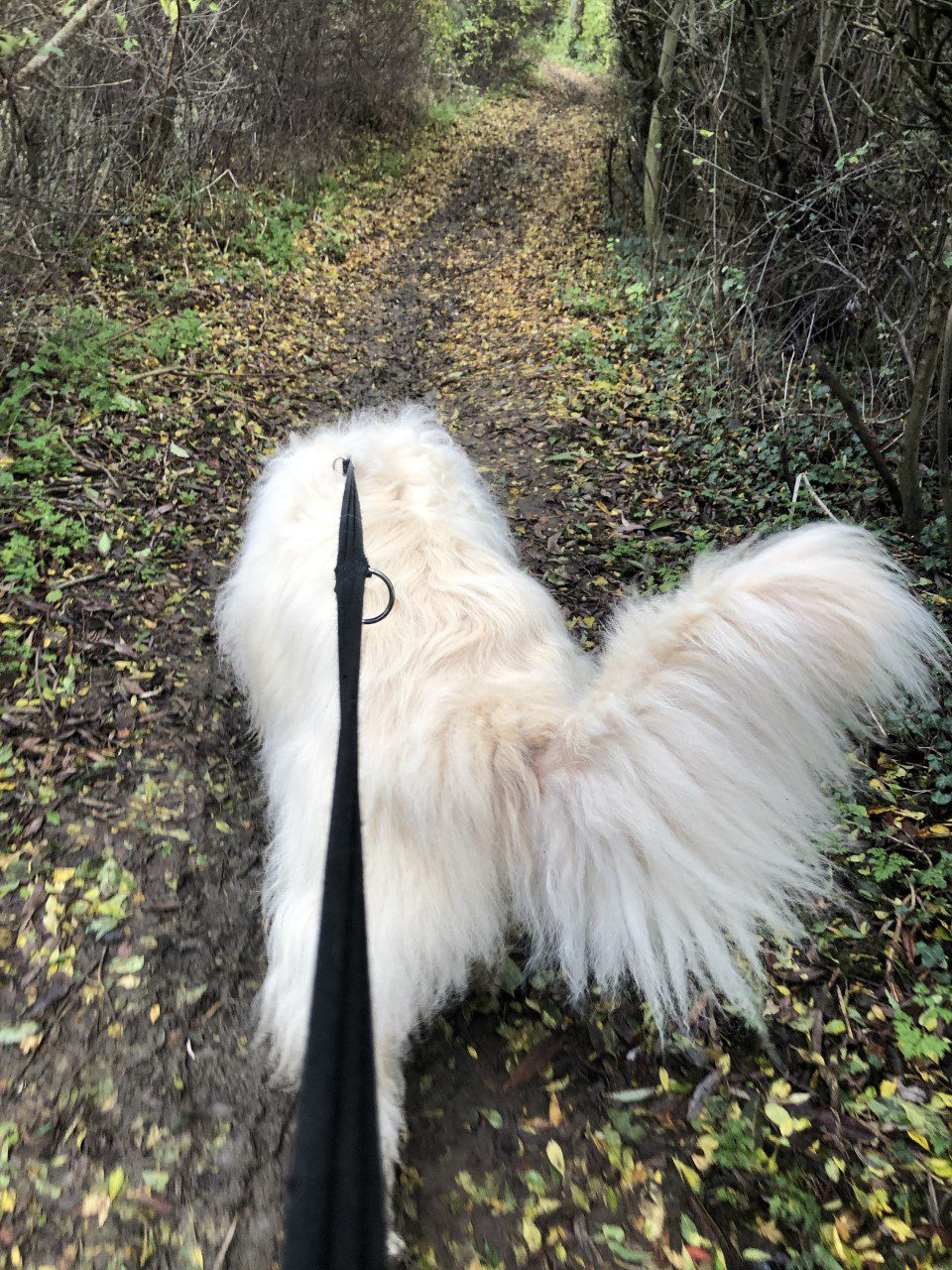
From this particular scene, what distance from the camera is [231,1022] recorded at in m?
2.38

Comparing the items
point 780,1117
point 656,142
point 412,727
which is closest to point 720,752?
point 412,727

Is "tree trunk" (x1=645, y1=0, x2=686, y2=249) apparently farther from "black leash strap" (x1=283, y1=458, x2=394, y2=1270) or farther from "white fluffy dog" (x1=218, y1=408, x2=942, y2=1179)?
"black leash strap" (x1=283, y1=458, x2=394, y2=1270)

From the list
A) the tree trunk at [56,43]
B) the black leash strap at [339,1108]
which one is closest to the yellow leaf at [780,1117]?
the black leash strap at [339,1108]

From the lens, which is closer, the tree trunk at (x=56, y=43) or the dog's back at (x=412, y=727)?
the dog's back at (x=412, y=727)

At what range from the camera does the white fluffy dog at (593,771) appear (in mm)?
1509

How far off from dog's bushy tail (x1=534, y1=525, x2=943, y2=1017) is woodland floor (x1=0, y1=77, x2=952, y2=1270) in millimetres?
712

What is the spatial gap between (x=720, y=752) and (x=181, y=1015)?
1.94 meters

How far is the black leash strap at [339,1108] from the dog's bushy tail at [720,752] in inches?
26.7

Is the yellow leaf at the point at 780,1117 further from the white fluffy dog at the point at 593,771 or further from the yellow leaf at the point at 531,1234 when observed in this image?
the yellow leaf at the point at 531,1234

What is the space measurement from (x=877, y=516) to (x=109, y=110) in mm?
6997

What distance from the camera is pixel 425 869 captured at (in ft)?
5.89

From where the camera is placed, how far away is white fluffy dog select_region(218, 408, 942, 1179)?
1509 millimetres

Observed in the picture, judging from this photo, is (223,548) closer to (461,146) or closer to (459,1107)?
(459,1107)

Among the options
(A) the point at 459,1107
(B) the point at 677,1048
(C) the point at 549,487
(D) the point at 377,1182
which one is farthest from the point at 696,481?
(D) the point at 377,1182
